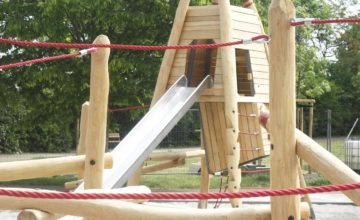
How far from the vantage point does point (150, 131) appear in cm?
538

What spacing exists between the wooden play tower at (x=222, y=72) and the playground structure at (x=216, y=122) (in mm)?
12

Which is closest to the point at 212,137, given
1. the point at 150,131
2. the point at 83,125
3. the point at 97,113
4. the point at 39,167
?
the point at 150,131

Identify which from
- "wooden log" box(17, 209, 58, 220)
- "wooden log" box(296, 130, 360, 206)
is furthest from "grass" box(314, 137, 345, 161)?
"wooden log" box(17, 209, 58, 220)

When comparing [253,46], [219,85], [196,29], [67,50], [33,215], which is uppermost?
[67,50]

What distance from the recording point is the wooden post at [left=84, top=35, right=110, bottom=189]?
11.6 ft

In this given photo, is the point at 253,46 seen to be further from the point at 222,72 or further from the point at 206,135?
the point at 206,135

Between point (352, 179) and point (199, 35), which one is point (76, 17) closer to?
point (199, 35)

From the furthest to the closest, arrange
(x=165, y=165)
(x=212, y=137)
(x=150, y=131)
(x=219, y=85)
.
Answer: (x=165, y=165)
(x=212, y=137)
(x=219, y=85)
(x=150, y=131)

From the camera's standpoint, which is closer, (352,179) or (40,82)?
(352,179)

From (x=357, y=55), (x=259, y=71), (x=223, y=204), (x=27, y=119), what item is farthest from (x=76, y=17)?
(x=357, y=55)

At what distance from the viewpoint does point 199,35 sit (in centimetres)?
646

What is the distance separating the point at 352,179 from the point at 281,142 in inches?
14.9

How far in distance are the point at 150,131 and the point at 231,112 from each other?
1.03 m

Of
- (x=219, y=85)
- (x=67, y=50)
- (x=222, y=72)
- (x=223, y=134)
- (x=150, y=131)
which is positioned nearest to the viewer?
(x=150, y=131)
